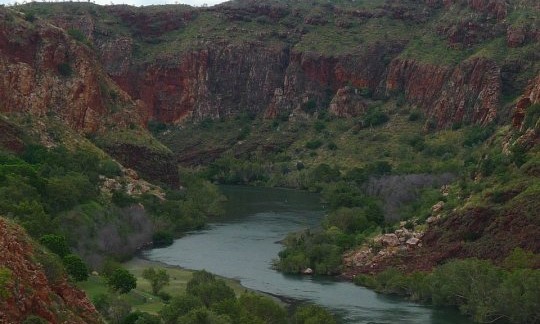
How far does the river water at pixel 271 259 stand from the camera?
2303 inches

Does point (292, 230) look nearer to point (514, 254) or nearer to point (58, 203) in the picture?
point (58, 203)

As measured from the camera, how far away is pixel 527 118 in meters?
80.1

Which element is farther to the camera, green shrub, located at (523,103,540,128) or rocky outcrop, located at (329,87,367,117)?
rocky outcrop, located at (329,87,367,117)

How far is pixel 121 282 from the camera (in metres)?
50.8

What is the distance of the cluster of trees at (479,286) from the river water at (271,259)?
1259mm

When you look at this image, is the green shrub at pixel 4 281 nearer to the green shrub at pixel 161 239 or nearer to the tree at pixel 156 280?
the tree at pixel 156 280

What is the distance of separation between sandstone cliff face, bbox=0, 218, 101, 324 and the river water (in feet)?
85.2

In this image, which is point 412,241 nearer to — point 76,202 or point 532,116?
point 532,116

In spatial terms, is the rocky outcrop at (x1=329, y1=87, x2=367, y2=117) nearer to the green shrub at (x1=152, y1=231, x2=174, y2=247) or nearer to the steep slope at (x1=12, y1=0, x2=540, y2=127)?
the steep slope at (x1=12, y1=0, x2=540, y2=127)

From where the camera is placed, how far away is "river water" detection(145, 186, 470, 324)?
5850 cm

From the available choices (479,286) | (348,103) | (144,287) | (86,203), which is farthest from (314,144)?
(144,287)

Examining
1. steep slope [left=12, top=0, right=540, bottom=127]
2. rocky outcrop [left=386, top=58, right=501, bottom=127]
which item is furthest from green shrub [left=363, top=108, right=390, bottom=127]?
steep slope [left=12, top=0, right=540, bottom=127]

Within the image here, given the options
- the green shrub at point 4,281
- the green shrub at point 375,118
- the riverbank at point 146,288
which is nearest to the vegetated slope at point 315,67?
the green shrub at point 375,118

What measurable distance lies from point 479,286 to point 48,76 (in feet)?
210
